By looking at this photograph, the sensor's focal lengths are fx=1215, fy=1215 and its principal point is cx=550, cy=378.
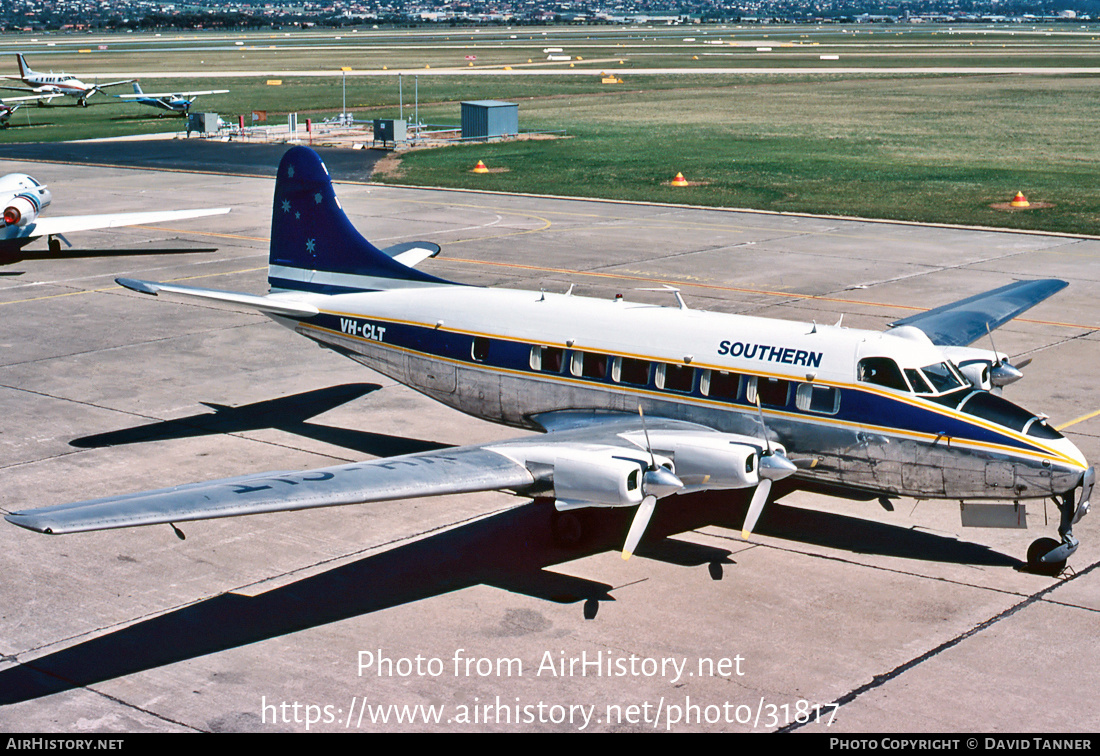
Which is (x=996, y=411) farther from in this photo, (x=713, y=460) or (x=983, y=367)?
(x=713, y=460)

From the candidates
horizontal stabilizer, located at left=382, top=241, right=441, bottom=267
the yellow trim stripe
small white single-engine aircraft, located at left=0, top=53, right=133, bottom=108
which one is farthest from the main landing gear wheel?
small white single-engine aircraft, located at left=0, top=53, right=133, bottom=108

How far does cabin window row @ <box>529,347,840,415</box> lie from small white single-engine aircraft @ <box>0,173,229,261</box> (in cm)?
2849

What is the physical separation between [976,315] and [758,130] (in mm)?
61989

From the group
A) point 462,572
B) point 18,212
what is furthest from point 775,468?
point 18,212

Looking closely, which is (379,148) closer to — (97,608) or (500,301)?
(500,301)

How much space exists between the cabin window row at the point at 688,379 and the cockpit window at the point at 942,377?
147 centimetres

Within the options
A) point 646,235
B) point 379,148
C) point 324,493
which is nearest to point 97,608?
point 324,493

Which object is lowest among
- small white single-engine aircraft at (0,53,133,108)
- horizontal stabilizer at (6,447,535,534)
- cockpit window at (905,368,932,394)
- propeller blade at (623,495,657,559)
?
propeller blade at (623,495,657,559)

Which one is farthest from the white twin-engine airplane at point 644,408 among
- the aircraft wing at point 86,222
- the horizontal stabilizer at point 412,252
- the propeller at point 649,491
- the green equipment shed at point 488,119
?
the green equipment shed at point 488,119

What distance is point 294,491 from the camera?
16328 mm

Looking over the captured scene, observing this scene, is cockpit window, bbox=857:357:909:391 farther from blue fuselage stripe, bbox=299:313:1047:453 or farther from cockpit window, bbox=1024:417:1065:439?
cockpit window, bbox=1024:417:1065:439

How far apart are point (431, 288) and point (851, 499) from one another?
30.0 feet

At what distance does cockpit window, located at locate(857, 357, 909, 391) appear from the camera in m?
19.0

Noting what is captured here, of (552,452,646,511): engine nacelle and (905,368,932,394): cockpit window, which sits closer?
(552,452,646,511): engine nacelle
